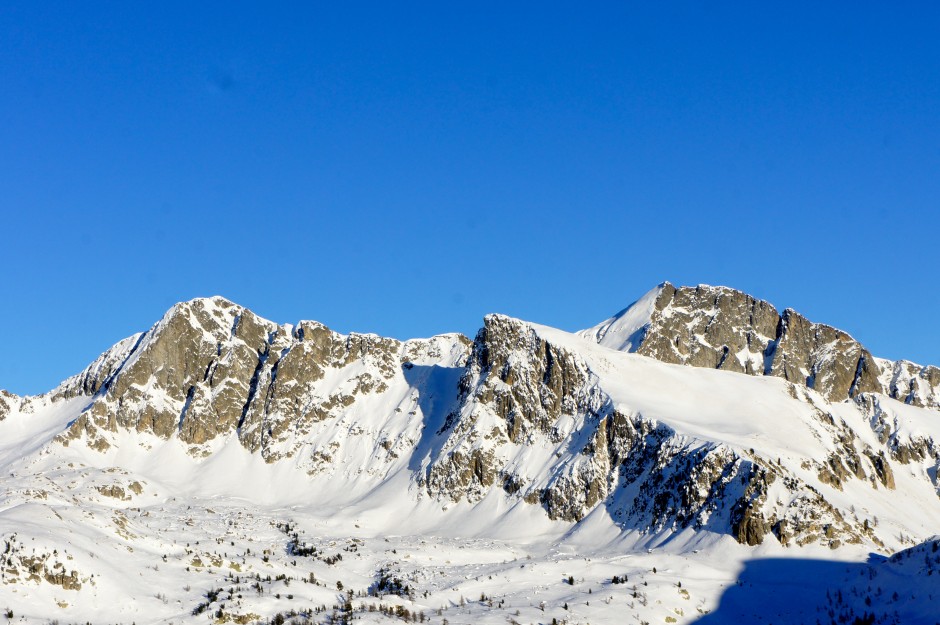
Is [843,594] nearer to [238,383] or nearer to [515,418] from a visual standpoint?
[515,418]

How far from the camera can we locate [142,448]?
17638 cm

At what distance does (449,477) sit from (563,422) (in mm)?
19292

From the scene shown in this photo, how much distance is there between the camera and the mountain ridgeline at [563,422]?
120000 mm

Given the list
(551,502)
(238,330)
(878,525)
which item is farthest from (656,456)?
(238,330)

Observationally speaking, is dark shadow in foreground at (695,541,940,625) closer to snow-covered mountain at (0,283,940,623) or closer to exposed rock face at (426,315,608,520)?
snow-covered mountain at (0,283,940,623)

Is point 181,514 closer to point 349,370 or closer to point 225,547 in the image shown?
point 225,547

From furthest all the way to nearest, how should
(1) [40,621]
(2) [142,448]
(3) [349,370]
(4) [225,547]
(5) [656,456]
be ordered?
(3) [349,370] → (2) [142,448] → (5) [656,456] → (4) [225,547] → (1) [40,621]

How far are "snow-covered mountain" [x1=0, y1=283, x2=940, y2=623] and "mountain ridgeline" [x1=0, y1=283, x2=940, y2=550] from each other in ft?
1.40

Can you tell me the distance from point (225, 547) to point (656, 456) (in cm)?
5800

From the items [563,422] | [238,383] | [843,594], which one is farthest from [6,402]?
[843,594]

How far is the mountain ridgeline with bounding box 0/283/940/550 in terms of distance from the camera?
394 ft

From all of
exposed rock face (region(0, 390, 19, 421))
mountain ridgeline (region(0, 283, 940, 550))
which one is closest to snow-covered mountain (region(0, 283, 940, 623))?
exposed rock face (region(0, 390, 19, 421))

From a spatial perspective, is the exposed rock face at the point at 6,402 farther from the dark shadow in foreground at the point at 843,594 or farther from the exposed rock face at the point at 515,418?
the dark shadow in foreground at the point at 843,594

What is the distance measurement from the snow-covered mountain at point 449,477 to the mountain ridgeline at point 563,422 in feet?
1.40
